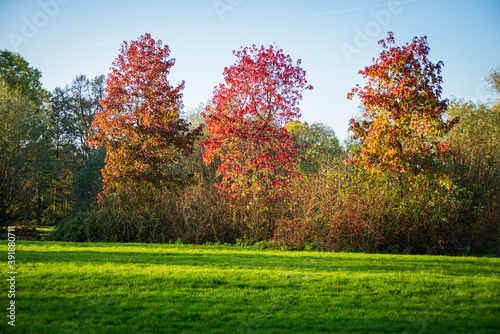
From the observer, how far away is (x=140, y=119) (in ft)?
53.6

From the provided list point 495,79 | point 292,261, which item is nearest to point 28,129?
point 292,261

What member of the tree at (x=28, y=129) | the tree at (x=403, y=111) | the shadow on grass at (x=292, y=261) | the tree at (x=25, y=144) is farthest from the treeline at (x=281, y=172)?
the tree at (x=28, y=129)

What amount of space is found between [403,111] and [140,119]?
1109 cm

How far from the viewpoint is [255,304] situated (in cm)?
563

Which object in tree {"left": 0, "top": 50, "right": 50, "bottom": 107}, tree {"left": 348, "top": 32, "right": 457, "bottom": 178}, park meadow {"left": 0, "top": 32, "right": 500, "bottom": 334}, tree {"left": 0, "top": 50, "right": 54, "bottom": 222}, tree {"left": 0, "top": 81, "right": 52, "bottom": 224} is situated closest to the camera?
park meadow {"left": 0, "top": 32, "right": 500, "bottom": 334}

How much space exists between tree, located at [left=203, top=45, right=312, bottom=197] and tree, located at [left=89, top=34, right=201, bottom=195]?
2316 mm

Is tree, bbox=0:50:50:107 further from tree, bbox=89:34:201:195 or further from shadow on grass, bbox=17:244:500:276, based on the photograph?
shadow on grass, bbox=17:244:500:276

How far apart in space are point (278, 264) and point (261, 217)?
19.6 feet

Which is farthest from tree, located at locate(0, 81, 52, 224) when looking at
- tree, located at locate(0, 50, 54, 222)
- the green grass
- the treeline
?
the green grass

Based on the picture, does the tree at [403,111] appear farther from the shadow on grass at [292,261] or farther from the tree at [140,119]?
the tree at [140,119]

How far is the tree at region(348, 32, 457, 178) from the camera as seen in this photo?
11727mm

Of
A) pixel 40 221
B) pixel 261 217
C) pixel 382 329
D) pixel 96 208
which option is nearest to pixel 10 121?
pixel 40 221

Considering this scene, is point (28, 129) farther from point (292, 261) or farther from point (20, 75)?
point (292, 261)

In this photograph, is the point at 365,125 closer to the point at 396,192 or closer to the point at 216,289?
the point at 396,192
